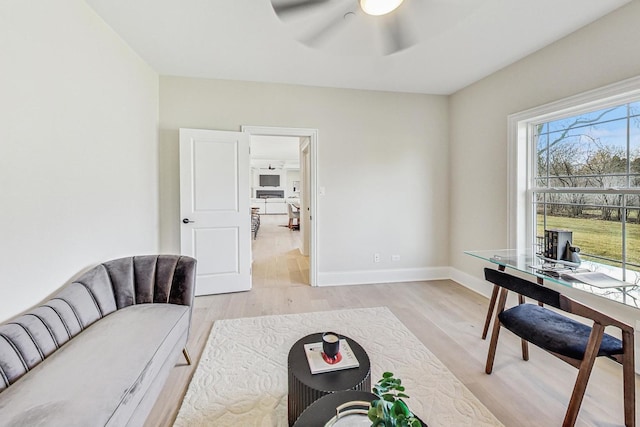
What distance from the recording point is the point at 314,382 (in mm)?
1214

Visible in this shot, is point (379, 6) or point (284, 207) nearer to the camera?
point (379, 6)

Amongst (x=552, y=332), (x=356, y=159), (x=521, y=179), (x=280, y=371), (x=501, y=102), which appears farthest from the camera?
(x=356, y=159)

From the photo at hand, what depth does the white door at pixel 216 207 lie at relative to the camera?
3207 mm

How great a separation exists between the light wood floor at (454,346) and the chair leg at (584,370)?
0.61ft

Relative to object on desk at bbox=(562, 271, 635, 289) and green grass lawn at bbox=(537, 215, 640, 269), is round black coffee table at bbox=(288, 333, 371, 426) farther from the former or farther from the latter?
green grass lawn at bbox=(537, 215, 640, 269)

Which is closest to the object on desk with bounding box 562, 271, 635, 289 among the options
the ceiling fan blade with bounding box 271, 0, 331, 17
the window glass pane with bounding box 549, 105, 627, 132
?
the window glass pane with bounding box 549, 105, 627, 132

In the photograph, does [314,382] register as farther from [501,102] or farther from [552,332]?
[501,102]

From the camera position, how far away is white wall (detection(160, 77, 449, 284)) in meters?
3.30

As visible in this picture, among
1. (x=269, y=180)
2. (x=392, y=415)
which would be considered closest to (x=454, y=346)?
(x=392, y=415)

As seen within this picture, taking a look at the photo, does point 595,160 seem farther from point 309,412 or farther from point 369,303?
point 309,412

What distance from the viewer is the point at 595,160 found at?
7.50ft

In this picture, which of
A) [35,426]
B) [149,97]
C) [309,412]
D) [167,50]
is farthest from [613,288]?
[149,97]

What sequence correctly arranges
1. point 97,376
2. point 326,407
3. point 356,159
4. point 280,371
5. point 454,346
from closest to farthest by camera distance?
point 326,407 < point 97,376 < point 280,371 < point 454,346 < point 356,159

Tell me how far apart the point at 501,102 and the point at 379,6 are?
255 centimetres
